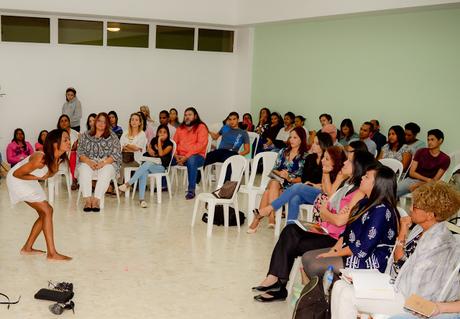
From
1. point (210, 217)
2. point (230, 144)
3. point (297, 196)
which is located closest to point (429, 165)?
point (297, 196)

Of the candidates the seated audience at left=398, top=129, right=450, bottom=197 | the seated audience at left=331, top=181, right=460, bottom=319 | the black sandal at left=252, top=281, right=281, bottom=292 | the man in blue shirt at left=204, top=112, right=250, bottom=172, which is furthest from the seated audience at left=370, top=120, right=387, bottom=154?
the seated audience at left=331, top=181, right=460, bottom=319

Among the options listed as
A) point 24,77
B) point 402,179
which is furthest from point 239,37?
point 402,179

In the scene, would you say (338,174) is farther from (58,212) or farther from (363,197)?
(58,212)

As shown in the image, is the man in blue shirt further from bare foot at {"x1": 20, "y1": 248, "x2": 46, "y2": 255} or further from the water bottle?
the water bottle

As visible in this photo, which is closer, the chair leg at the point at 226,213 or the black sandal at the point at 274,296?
the black sandal at the point at 274,296

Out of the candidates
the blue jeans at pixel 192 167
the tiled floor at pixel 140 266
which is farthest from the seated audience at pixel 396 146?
the blue jeans at pixel 192 167

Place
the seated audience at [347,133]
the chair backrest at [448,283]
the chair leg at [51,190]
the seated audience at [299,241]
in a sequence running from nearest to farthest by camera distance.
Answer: the chair backrest at [448,283]
the seated audience at [299,241]
the chair leg at [51,190]
the seated audience at [347,133]

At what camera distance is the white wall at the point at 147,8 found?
10.6m

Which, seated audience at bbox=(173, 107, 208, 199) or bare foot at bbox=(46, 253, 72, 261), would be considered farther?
seated audience at bbox=(173, 107, 208, 199)

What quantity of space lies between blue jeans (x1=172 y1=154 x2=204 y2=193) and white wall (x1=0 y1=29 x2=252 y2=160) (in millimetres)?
3853

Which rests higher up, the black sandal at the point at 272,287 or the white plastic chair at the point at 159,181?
the white plastic chair at the point at 159,181

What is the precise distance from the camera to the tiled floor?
15.5 feet

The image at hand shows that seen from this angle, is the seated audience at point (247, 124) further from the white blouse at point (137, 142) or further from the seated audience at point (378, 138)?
the white blouse at point (137, 142)

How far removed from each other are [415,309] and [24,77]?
9.56 meters
